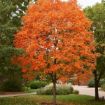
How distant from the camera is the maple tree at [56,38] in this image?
79.2 ft

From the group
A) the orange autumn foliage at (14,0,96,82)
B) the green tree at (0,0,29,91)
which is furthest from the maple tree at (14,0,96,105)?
the green tree at (0,0,29,91)

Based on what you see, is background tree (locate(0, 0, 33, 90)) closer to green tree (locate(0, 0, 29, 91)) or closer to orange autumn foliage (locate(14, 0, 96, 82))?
green tree (locate(0, 0, 29, 91))

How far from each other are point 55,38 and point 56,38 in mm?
89

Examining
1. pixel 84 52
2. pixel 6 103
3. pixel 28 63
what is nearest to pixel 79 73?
pixel 84 52

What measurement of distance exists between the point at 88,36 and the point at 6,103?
7510 mm

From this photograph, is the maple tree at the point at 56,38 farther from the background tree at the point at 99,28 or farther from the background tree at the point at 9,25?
the background tree at the point at 99,28

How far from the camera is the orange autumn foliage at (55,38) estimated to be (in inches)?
950

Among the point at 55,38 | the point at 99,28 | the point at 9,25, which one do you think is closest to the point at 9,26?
the point at 9,25

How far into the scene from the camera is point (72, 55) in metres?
23.9

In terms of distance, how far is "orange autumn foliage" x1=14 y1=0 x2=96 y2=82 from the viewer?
24125 millimetres

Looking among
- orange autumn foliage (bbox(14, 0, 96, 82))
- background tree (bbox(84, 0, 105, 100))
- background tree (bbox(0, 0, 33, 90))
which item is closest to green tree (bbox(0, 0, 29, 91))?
background tree (bbox(0, 0, 33, 90))

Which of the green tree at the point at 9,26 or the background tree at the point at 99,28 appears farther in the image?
the background tree at the point at 99,28

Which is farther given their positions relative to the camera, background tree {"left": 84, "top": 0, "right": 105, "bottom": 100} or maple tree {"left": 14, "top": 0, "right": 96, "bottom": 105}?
background tree {"left": 84, "top": 0, "right": 105, "bottom": 100}

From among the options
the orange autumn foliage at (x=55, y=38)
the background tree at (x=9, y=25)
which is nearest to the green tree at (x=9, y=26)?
the background tree at (x=9, y=25)
